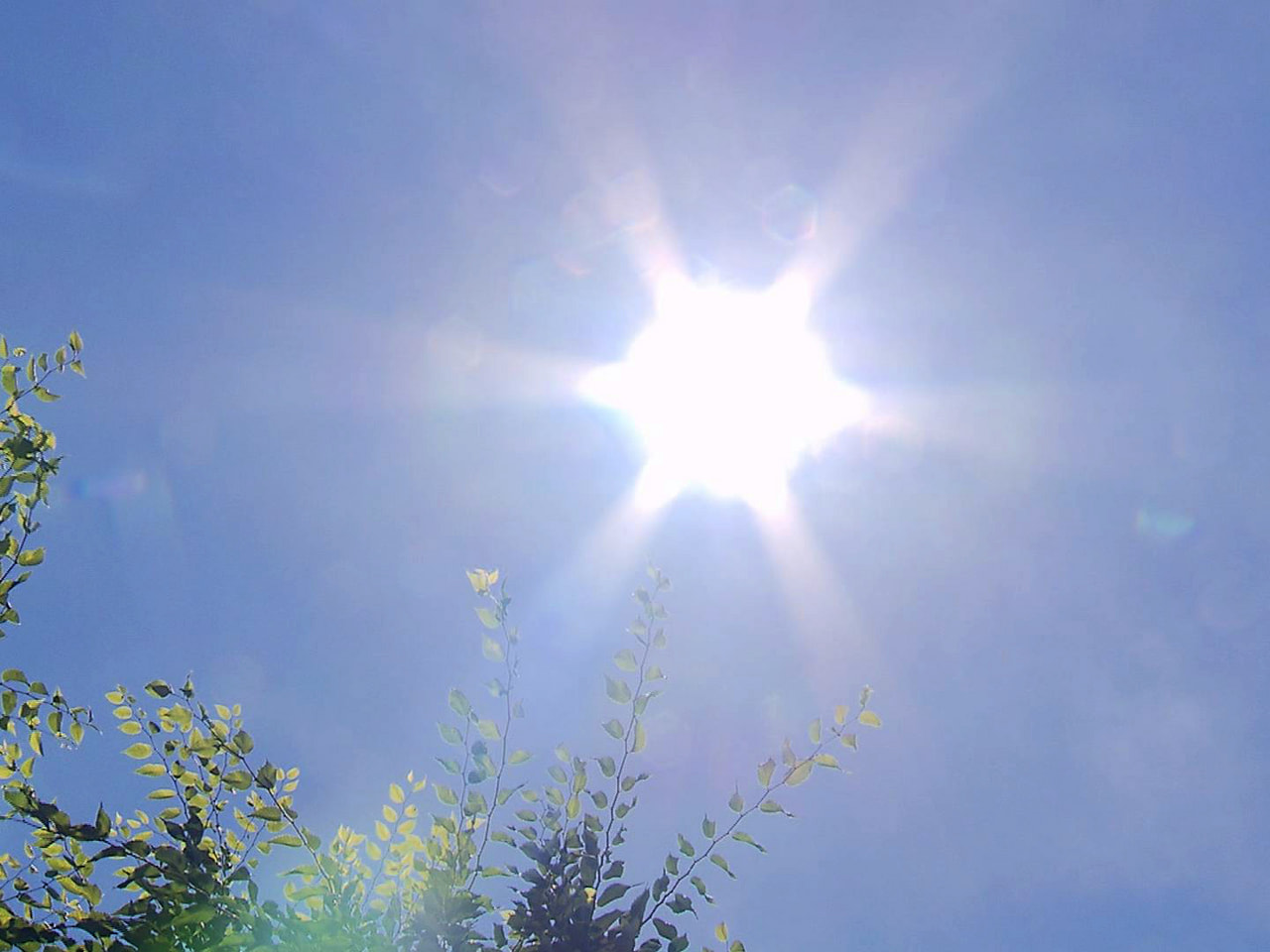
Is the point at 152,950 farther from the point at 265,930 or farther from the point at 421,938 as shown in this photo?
the point at 421,938

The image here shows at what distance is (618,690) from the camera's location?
434 cm

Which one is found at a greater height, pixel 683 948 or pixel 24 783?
pixel 24 783

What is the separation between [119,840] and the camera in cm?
359

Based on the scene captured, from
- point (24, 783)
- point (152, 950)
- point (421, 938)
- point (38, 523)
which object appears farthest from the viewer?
point (38, 523)

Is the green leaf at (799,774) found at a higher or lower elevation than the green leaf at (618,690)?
lower

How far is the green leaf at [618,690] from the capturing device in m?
4.33

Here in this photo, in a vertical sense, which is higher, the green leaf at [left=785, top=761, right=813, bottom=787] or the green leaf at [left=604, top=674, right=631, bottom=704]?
the green leaf at [left=604, top=674, right=631, bottom=704]

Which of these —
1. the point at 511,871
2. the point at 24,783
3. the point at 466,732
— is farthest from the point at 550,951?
the point at 24,783

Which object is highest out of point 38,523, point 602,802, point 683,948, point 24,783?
point 38,523

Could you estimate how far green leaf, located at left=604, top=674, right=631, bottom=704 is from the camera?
4328mm

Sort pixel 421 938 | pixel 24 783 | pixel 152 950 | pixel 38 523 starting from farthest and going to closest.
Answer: pixel 38 523
pixel 421 938
pixel 24 783
pixel 152 950

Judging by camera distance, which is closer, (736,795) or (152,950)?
(152,950)

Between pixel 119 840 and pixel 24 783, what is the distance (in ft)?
1.50

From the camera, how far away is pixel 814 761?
4258 millimetres
